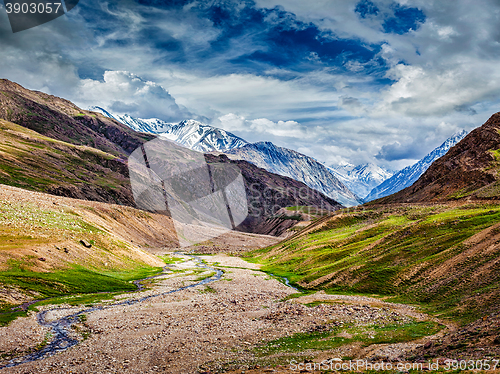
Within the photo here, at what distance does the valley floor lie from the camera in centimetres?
2692

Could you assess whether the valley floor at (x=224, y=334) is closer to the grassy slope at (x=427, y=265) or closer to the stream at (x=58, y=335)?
the stream at (x=58, y=335)

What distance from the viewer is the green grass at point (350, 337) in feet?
94.7

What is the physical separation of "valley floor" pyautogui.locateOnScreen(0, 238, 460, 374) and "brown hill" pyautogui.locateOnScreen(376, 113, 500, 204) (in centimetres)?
7747

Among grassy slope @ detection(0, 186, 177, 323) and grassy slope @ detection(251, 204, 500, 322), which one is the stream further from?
grassy slope @ detection(251, 204, 500, 322)

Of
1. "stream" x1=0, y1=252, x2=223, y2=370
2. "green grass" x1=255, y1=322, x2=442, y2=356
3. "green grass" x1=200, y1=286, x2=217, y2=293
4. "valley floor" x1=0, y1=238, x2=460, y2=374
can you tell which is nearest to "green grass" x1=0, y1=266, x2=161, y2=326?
"valley floor" x1=0, y1=238, x2=460, y2=374

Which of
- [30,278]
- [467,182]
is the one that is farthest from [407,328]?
[467,182]

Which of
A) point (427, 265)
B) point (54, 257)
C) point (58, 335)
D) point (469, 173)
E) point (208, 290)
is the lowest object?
point (208, 290)

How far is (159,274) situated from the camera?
302ft

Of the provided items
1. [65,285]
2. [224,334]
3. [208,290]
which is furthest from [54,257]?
[224,334]

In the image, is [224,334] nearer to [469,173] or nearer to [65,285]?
[65,285]

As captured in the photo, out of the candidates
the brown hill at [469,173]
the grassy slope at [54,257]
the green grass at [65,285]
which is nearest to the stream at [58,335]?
the green grass at [65,285]

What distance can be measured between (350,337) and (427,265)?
81.3 ft

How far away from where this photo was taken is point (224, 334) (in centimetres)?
3566

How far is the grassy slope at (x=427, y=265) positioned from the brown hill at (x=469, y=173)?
39257mm
